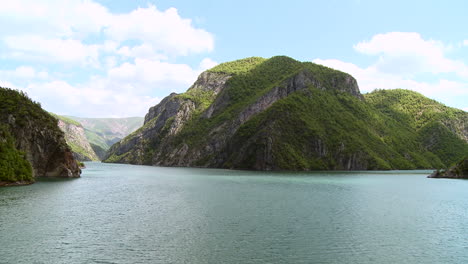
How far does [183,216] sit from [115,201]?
22246 mm

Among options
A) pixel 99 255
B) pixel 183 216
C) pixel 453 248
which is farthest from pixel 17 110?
pixel 453 248

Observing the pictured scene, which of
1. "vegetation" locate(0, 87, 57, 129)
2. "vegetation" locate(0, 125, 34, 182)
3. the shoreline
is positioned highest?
"vegetation" locate(0, 87, 57, 129)

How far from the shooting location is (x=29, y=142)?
4557 inches

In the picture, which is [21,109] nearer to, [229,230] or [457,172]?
[229,230]

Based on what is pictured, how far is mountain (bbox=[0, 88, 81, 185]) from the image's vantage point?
95.7m

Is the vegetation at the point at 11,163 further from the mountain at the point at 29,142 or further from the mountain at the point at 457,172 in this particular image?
the mountain at the point at 457,172

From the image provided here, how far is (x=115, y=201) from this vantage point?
69312mm

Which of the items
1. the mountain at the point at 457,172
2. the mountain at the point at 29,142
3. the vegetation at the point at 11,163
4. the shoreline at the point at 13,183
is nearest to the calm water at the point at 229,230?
the shoreline at the point at 13,183

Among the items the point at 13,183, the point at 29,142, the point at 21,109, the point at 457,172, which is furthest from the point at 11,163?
the point at 457,172

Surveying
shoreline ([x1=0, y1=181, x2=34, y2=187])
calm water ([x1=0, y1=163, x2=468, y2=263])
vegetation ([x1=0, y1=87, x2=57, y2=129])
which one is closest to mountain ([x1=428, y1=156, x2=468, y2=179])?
calm water ([x1=0, y1=163, x2=468, y2=263])

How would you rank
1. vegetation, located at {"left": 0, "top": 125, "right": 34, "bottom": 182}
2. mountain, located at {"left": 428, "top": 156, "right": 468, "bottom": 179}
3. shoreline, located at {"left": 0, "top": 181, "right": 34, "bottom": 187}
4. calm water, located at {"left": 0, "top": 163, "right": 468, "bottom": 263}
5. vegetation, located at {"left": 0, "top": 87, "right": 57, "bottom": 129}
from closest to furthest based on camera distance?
calm water, located at {"left": 0, "top": 163, "right": 468, "bottom": 263}
shoreline, located at {"left": 0, "top": 181, "right": 34, "bottom": 187}
vegetation, located at {"left": 0, "top": 125, "right": 34, "bottom": 182}
vegetation, located at {"left": 0, "top": 87, "right": 57, "bottom": 129}
mountain, located at {"left": 428, "top": 156, "right": 468, "bottom": 179}

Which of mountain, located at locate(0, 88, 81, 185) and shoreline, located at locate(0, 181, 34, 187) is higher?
mountain, located at locate(0, 88, 81, 185)

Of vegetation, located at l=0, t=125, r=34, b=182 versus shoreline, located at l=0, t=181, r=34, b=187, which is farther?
vegetation, located at l=0, t=125, r=34, b=182

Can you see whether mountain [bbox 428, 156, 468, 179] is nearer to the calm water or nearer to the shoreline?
the calm water
